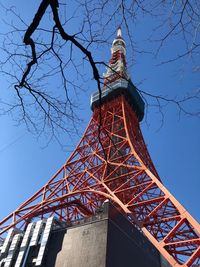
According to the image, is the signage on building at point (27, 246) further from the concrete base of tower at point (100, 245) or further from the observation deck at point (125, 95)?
the observation deck at point (125, 95)

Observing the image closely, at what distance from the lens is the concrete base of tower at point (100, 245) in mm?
10359

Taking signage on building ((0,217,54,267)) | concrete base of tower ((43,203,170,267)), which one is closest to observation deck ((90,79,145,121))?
signage on building ((0,217,54,267))

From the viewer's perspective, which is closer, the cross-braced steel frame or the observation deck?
the cross-braced steel frame

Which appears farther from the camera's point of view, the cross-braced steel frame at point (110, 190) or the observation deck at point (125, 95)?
the observation deck at point (125, 95)

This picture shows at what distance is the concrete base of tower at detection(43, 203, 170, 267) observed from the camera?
34.0ft

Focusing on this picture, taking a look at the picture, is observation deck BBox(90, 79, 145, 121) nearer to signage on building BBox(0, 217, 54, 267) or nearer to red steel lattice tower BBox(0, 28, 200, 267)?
red steel lattice tower BBox(0, 28, 200, 267)

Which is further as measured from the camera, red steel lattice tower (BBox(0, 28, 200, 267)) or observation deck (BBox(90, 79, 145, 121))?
observation deck (BBox(90, 79, 145, 121))

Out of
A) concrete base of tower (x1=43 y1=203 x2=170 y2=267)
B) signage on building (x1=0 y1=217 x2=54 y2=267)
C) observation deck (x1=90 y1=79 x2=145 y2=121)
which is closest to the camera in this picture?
concrete base of tower (x1=43 y1=203 x2=170 y2=267)

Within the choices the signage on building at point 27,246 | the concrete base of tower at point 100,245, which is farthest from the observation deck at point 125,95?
the concrete base of tower at point 100,245

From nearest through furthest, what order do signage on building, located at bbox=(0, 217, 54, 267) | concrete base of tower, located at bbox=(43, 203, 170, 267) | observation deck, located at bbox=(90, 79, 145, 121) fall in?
concrete base of tower, located at bbox=(43, 203, 170, 267), signage on building, located at bbox=(0, 217, 54, 267), observation deck, located at bbox=(90, 79, 145, 121)

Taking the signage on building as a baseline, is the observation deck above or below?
above

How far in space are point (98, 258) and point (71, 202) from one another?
502 cm

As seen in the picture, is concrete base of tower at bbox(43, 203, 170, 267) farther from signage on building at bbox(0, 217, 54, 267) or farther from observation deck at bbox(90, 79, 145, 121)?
observation deck at bbox(90, 79, 145, 121)

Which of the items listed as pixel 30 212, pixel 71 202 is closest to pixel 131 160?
pixel 71 202
